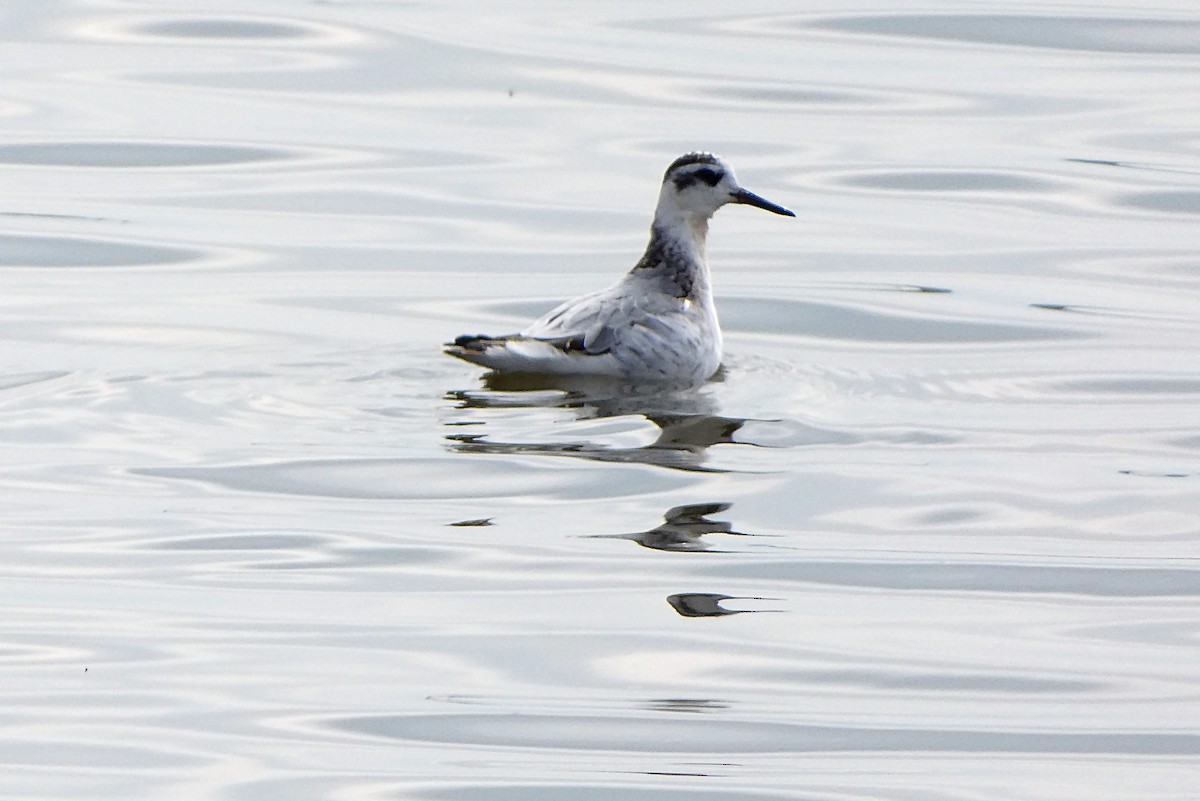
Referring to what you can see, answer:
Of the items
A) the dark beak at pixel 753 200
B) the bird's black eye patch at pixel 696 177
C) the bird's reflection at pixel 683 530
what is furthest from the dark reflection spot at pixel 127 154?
the bird's reflection at pixel 683 530

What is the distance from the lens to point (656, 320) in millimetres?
11695

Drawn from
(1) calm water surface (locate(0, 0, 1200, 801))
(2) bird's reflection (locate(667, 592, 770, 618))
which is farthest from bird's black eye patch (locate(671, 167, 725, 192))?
(2) bird's reflection (locate(667, 592, 770, 618))

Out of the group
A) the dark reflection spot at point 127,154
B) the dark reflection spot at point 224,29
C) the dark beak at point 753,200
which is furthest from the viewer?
the dark reflection spot at point 224,29

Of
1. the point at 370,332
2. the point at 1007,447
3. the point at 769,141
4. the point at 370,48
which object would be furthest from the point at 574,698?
the point at 370,48

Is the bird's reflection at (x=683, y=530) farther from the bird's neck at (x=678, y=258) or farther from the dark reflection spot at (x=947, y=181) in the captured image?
the dark reflection spot at (x=947, y=181)

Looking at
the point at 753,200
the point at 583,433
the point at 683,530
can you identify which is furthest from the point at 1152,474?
the point at 753,200

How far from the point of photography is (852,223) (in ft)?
52.3

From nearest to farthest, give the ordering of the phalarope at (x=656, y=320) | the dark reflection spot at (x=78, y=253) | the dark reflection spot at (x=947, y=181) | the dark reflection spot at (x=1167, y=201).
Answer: the phalarope at (x=656, y=320) → the dark reflection spot at (x=78, y=253) → the dark reflection spot at (x=1167, y=201) → the dark reflection spot at (x=947, y=181)

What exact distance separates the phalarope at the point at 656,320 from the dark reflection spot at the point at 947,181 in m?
4.28

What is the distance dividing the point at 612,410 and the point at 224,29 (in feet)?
37.8

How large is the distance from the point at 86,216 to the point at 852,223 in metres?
5.20

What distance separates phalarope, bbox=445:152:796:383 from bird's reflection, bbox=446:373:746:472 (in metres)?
0.09

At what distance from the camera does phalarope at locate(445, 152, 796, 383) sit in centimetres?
1128

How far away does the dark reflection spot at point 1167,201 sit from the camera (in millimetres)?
16266
